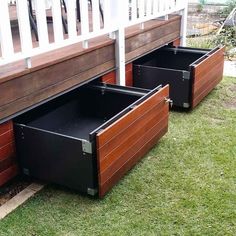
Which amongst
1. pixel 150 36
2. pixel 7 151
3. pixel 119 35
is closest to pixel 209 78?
pixel 150 36

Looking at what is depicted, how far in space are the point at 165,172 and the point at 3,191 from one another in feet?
3.72

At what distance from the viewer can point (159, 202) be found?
243cm

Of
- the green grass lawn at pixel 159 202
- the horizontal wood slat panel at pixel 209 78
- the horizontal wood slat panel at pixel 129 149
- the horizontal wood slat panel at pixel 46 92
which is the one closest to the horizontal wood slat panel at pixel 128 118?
the horizontal wood slat panel at pixel 129 149

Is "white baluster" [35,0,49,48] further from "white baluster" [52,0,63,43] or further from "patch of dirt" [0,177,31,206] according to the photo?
"patch of dirt" [0,177,31,206]

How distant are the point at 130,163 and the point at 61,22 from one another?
111 centimetres

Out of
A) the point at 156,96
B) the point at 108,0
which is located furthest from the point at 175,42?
the point at 156,96

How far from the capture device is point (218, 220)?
2.25 meters

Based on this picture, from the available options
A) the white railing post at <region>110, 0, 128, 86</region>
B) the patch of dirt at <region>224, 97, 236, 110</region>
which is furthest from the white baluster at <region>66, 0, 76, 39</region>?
the patch of dirt at <region>224, 97, 236, 110</region>

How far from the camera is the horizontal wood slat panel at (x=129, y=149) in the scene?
2399mm

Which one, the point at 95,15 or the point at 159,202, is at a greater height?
the point at 95,15

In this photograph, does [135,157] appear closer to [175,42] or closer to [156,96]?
[156,96]

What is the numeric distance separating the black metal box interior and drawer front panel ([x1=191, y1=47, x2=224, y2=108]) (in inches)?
2.0

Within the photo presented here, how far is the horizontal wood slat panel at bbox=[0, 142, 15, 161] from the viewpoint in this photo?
247 cm

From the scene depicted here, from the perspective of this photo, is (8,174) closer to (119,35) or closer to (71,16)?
(71,16)
